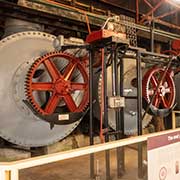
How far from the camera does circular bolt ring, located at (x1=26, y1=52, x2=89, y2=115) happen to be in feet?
6.84

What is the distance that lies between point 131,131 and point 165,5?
242cm

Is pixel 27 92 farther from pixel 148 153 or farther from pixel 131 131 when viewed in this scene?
pixel 131 131

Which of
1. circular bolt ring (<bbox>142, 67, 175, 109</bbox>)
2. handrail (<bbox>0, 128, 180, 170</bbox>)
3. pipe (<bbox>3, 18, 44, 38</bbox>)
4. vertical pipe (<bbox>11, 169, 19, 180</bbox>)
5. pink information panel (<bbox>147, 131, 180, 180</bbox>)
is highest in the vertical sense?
pipe (<bbox>3, 18, 44, 38</bbox>)

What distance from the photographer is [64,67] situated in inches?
93.7

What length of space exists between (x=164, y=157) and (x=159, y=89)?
3.56 feet

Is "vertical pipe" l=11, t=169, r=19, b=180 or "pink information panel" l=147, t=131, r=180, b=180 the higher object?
"vertical pipe" l=11, t=169, r=19, b=180

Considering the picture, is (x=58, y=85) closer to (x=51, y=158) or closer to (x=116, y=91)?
(x=116, y=91)

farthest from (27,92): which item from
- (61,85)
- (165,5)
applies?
(165,5)

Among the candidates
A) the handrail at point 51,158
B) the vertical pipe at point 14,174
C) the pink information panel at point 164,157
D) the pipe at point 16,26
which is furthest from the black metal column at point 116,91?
the vertical pipe at point 14,174

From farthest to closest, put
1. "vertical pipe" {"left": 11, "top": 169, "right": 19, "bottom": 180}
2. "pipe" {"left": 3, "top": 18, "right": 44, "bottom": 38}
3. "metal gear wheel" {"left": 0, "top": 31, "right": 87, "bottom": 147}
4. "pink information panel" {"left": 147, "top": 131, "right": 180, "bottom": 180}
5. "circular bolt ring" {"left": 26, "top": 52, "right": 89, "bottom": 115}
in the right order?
"pipe" {"left": 3, "top": 18, "right": 44, "bottom": 38}
"metal gear wheel" {"left": 0, "top": 31, "right": 87, "bottom": 147}
"circular bolt ring" {"left": 26, "top": 52, "right": 89, "bottom": 115}
"pink information panel" {"left": 147, "top": 131, "right": 180, "bottom": 180}
"vertical pipe" {"left": 11, "top": 169, "right": 19, "bottom": 180}

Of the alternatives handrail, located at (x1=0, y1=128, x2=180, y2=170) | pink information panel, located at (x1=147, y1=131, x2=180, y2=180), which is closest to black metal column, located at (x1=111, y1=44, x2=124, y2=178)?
pink information panel, located at (x1=147, y1=131, x2=180, y2=180)

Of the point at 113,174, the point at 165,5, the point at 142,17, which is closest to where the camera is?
the point at 113,174

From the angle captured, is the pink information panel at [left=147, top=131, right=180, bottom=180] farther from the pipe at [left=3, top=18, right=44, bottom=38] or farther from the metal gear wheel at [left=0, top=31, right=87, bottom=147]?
the pipe at [left=3, top=18, right=44, bottom=38]

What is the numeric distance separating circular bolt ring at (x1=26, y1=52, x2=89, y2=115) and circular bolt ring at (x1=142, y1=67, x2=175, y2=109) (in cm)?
61
